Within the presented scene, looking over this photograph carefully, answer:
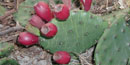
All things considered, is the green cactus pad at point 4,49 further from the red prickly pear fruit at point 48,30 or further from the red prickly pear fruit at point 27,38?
the red prickly pear fruit at point 48,30

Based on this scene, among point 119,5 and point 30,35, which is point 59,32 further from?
point 119,5

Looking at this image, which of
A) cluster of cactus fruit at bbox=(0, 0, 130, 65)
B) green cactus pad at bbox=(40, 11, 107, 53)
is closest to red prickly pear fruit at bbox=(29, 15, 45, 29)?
cluster of cactus fruit at bbox=(0, 0, 130, 65)

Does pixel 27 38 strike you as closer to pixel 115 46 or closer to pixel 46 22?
pixel 46 22

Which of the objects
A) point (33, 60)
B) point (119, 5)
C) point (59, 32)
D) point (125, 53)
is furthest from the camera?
point (119, 5)

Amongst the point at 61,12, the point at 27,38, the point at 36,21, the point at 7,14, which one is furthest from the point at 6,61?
the point at 7,14

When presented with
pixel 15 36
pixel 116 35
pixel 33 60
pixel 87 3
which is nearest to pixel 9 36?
pixel 15 36

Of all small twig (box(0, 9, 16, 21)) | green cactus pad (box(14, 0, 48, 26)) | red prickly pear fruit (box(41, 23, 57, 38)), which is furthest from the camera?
small twig (box(0, 9, 16, 21))

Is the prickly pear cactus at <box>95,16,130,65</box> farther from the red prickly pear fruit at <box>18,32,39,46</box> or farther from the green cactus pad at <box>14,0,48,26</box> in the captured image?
the green cactus pad at <box>14,0,48,26</box>
